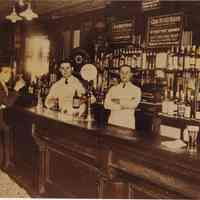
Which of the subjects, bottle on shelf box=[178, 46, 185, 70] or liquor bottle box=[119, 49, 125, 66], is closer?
bottle on shelf box=[178, 46, 185, 70]

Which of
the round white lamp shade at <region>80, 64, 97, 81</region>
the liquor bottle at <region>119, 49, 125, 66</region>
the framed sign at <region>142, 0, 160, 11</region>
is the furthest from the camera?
the round white lamp shade at <region>80, 64, 97, 81</region>

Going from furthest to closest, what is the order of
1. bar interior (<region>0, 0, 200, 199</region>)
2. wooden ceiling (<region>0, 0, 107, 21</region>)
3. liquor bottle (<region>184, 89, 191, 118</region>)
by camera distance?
1. wooden ceiling (<region>0, 0, 107, 21</region>)
2. liquor bottle (<region>184, 89, 191, 118</region>)
3. bar interior (<region>0, 0, 200, 199</region>)

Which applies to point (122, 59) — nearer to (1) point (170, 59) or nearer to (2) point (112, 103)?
(2) point (112, 103)

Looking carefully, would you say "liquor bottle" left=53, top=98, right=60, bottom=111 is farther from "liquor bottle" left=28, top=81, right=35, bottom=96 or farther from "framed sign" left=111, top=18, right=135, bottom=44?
"liquor bottle" left=28, top=81, right=35, bottom=96

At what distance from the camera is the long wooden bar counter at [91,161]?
2.36 metres

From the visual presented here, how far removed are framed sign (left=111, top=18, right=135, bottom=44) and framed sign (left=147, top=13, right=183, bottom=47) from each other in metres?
0.38

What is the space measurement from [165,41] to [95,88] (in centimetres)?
141

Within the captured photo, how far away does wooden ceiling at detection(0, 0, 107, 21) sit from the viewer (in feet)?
17.6

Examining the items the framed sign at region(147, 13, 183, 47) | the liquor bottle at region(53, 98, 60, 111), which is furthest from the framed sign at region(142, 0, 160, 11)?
the liquor bottle at region(53, 98, 60, 111)

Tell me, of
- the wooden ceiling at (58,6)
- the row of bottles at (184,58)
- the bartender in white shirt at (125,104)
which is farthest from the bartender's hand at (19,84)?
the row of bottles at (184,58)

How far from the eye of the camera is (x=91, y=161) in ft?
10.3

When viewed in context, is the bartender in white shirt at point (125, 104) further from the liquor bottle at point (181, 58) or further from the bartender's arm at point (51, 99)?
the bartender's arm at point (51, 99)

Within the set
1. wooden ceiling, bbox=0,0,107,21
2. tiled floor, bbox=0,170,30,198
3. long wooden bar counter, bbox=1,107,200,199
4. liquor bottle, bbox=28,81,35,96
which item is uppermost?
wooden ceiling, bbox=0,0,107,21

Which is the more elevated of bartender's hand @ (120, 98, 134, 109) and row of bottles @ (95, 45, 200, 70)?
row of bottles @ (95, 45, 200, 70)
